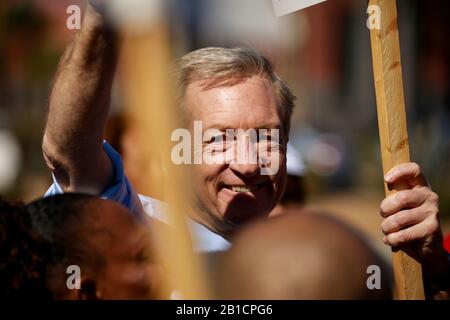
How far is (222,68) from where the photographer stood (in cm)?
243

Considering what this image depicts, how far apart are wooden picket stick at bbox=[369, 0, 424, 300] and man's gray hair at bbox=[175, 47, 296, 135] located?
0.50 metres

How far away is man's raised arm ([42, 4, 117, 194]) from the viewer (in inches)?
81.7

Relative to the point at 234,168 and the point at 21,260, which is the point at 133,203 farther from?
the point at 21,260

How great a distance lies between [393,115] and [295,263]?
62 cm

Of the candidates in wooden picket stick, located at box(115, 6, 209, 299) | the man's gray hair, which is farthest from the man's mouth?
wooden picket stick, located at box(115, 6, 209, 299)

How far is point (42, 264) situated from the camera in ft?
5.99

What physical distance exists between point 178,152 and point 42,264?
25.4 inches

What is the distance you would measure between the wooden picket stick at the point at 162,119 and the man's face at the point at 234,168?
0.80 metres

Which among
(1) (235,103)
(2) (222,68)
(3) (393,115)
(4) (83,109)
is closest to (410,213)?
(3) (393,115)

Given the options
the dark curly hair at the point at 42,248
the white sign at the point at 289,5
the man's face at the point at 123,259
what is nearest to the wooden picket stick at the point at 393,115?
the white sign at the point at 289,5

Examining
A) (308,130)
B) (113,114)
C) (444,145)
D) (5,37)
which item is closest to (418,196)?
(113,114)

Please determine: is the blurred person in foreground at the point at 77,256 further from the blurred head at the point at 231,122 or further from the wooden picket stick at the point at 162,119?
the blurred head at the point at 231,122

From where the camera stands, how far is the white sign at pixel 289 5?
2.02 m
